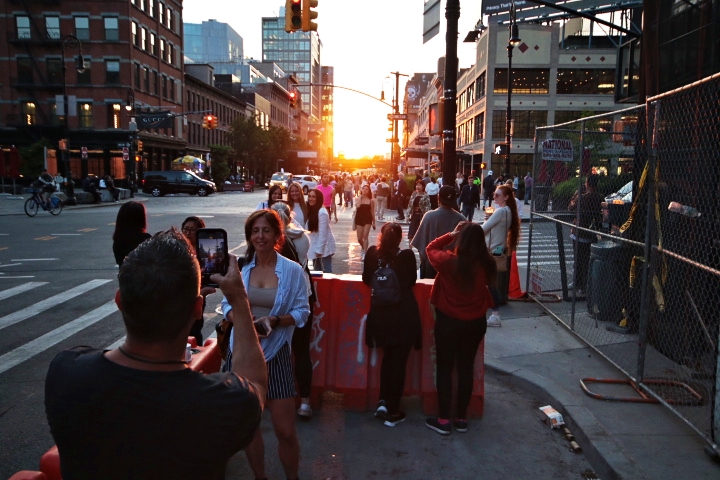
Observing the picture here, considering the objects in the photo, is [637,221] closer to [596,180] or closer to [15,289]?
[596,180]

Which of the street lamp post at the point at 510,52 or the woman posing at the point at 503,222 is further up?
the street lamp post at the point at 510,52

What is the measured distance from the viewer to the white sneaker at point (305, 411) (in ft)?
16.4

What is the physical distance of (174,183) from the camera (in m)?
44.3

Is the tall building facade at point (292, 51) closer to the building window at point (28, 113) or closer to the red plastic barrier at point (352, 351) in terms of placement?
the building window at point (28, 113)

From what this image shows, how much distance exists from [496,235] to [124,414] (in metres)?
6.91

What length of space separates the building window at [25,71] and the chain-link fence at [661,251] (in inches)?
2035

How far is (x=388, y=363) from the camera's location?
4.88m

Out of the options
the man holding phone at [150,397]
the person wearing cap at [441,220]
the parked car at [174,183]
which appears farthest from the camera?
the parked car at [174,183]

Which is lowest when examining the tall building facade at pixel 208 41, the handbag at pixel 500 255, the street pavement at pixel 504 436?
the street pavement at pixel 504 436

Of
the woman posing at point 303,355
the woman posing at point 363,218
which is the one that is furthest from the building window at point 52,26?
the woman posing at point 303,355

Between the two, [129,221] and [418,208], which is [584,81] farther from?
[129,221]

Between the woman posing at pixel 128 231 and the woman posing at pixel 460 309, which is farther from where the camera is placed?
the woman posing at pixel 128 231

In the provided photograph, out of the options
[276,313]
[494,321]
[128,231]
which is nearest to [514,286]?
[494,321]

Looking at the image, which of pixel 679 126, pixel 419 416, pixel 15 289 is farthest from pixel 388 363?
pixel 15 289
